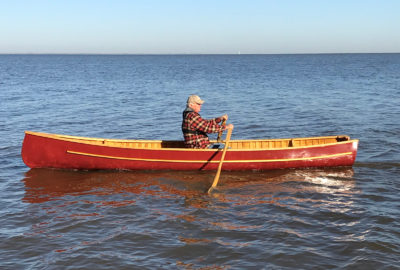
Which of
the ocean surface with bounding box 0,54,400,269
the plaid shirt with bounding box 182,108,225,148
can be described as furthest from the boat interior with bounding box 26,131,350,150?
the plaid shirt with bounding box 182,108,225,148

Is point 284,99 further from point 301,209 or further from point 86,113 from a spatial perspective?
point 301,209

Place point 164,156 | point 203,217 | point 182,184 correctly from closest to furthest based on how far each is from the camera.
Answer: point 203,217, point 182,184, point 164,156

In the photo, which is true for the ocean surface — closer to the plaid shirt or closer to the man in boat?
the plaid shirt

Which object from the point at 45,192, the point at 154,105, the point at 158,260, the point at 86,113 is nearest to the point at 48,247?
the point at 158,260

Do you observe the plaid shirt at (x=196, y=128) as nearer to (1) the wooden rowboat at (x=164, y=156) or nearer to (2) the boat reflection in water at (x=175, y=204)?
(1) the wooden rowboat at (x=164, y=156)

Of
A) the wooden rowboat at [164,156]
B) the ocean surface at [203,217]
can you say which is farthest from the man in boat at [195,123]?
the ocean surface at [203,217]

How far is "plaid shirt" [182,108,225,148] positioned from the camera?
11422 millimetres

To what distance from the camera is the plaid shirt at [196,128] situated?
37.5ft

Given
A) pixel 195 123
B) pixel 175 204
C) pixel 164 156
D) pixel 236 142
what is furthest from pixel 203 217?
pixel 236 142

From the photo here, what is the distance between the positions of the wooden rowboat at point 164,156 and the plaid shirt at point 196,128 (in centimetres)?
26

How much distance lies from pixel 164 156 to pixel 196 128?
1.44 meters

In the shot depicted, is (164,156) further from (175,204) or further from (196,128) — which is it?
(175,204)

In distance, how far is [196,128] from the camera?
11.6 metres

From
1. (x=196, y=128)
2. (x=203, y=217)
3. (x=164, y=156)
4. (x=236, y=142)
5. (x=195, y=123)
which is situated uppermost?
(x=195, y=123)
